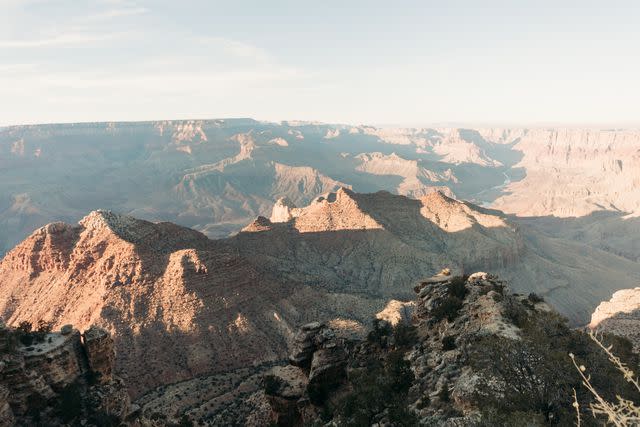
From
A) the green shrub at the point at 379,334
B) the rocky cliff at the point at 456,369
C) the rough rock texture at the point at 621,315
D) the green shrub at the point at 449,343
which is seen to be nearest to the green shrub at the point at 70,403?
the rocky cliff at the point at 456,369

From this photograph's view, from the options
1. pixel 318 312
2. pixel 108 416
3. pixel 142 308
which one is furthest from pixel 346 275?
pixel 108 416

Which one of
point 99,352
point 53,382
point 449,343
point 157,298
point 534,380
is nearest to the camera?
point 534,380

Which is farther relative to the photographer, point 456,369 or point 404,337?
point 404,337

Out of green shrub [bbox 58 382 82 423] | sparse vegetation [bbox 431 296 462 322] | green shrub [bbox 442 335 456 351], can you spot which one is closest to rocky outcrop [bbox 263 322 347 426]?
sparse vegetation [bbox 431 296 462 322]

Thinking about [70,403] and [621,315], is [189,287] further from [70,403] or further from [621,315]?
[621,315]

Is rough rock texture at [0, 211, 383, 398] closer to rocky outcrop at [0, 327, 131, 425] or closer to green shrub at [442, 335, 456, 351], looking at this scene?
rocky outcrop at [0, 327, 131, 425]

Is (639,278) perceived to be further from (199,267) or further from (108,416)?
(108,416)

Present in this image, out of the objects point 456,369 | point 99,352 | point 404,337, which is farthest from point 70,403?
point 456,369
